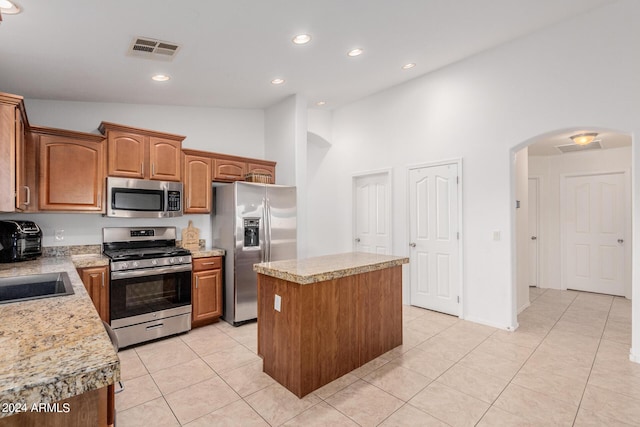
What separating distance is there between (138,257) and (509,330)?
4.19 meters

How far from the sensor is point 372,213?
5.25 metres

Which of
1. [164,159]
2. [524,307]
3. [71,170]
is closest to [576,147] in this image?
[524,307]

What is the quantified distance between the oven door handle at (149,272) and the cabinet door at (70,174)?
761 millimetres

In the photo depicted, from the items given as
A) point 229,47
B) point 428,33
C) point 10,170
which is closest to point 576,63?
point 428,33

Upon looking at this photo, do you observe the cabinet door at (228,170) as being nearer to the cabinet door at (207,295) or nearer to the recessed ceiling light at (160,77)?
the recessed ceiling light at (160,77)

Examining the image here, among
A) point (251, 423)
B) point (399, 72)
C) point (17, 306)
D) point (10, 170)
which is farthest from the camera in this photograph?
point (399, 72)

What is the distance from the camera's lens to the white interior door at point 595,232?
5.30 meters

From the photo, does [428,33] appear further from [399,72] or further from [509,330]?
[509,330]

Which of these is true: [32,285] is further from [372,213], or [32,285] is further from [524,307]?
[524,307]

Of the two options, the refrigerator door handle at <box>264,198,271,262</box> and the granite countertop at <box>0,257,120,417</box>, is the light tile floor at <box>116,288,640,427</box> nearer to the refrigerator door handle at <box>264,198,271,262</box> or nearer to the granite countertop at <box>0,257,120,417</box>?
the refrigerator door handle at <box>264,198,271,262</box>

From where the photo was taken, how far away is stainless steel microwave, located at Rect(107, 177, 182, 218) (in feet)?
11.4

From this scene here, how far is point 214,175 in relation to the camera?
4254 millimetres

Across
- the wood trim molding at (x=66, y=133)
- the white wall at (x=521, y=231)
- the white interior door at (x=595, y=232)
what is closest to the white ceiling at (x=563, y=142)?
the white wall at (x=521, y=231)

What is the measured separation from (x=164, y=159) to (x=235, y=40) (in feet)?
5.60
